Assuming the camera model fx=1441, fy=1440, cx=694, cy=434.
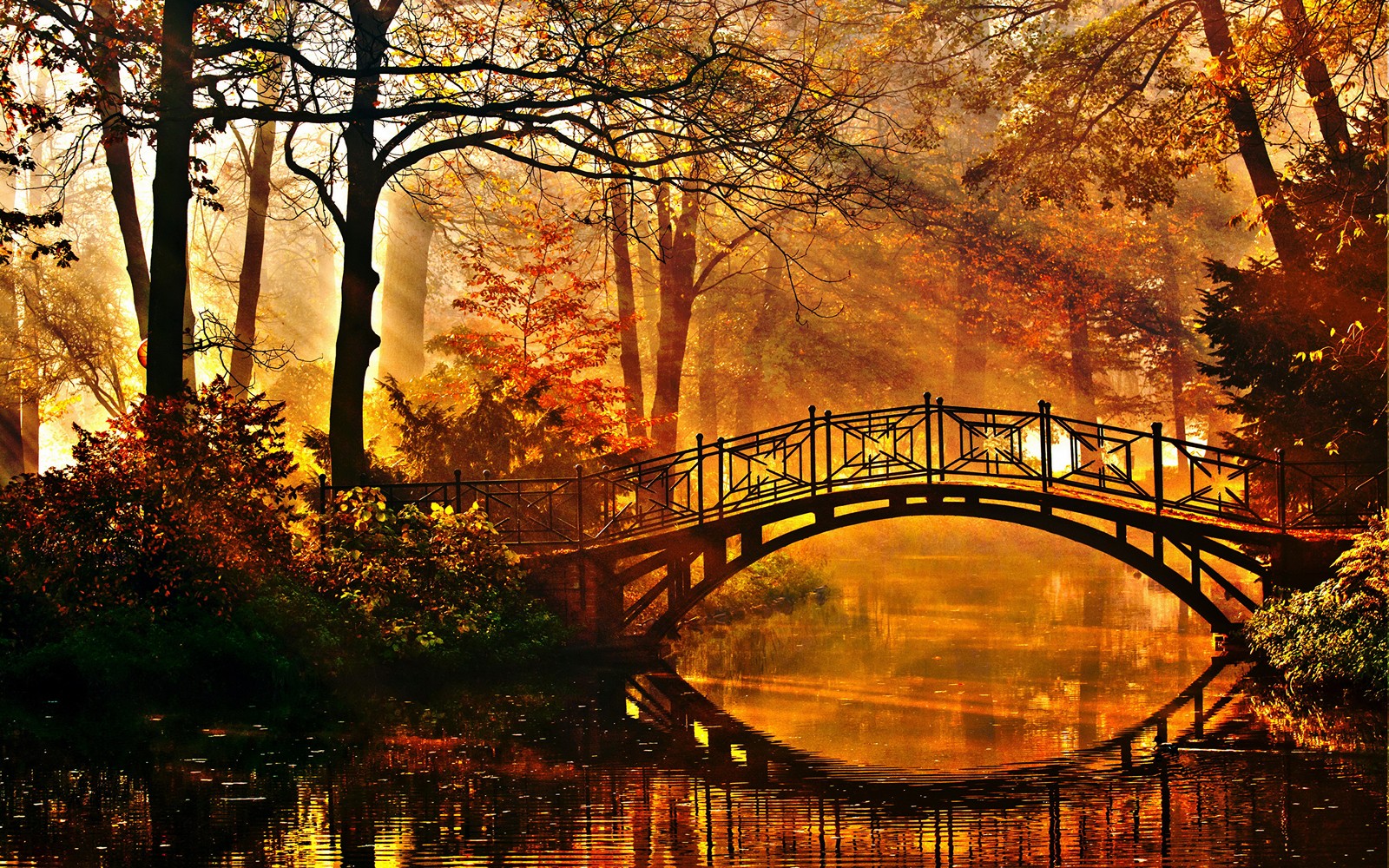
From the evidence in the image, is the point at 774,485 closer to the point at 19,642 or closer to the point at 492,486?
the point at 492,486

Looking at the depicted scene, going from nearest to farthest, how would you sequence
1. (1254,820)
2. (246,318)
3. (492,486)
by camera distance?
(1254,820) < (492,486) < (246,318)

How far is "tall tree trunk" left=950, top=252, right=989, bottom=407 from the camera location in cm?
3731

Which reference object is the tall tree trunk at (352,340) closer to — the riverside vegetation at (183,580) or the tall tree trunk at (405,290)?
the riverside vegetation at (183,580)

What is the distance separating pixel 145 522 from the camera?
556 inches

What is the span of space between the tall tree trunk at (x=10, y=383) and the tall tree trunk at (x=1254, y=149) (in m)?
22.3

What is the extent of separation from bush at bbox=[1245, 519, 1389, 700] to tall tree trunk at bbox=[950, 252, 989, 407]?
21.7m

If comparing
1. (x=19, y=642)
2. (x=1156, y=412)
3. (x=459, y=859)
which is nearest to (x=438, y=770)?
(x=459, y=859)

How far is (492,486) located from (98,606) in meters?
6.66

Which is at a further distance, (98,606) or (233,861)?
(98,606)

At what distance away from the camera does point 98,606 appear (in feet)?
45.7

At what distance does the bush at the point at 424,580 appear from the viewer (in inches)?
613

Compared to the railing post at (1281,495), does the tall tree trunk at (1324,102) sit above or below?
above

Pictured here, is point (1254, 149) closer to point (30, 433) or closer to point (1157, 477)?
point (1157, 477)

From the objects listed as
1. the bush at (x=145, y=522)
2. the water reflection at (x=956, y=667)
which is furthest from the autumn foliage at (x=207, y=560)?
the water reflection at (x=956, y=667)
